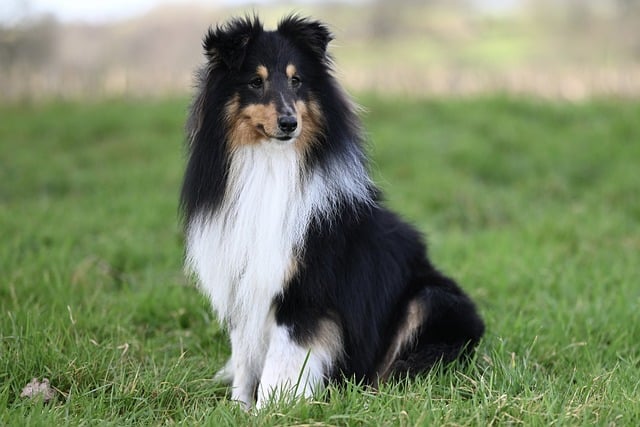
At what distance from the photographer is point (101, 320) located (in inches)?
181

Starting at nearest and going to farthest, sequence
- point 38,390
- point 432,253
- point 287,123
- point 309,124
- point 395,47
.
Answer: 1. point 287,123
2. point 38,390
3. point 309,124
4. point 432,253
5. point 395,47

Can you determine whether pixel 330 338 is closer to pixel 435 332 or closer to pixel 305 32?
pixel 435 332

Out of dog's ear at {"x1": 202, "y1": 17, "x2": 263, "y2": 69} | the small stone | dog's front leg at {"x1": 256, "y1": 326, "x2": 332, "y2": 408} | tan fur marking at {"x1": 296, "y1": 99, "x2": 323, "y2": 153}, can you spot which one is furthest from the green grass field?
dog's ear at {"x1": 202, "y1": 17, "x2": 263, "y2": 69}

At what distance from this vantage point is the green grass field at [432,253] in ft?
11.2

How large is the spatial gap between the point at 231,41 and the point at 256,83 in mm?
240

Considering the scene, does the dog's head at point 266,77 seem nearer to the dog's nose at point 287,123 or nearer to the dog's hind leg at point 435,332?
the dog's nose at point 287,123

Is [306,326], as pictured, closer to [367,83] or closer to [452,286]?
[452,286]

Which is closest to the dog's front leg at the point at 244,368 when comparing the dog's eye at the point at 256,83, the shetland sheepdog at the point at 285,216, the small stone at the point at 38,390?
the shetland sheepdog at the point at 285,216

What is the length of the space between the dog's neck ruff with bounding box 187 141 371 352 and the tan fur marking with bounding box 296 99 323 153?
62mm

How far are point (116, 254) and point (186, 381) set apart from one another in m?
3.03

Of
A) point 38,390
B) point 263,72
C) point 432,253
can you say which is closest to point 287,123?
point 263,72

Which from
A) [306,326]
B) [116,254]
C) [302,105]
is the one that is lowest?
[116,254]

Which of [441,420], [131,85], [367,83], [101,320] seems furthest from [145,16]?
[441,420]

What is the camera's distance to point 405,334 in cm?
391
